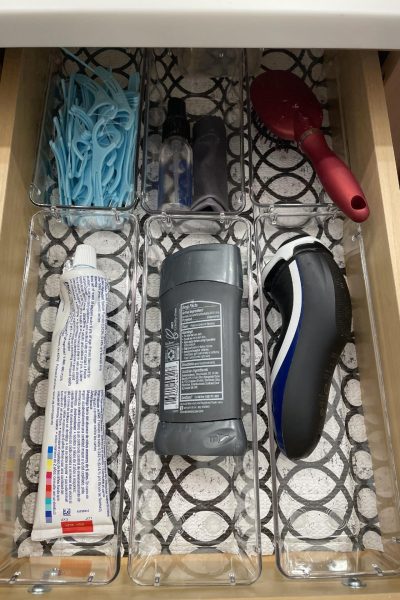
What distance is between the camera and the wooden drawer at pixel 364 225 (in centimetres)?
54

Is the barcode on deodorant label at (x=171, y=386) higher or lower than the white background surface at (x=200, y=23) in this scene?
lower

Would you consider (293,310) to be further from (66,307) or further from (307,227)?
(66,307)

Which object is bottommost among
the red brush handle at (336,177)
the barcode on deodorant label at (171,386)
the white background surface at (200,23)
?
the barcode on deodorant label at (171,386)

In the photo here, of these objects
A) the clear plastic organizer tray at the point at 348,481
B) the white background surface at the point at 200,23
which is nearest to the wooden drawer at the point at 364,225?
the clear plastic organizer tray at the point at 348,481

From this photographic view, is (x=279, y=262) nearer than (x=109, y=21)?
No

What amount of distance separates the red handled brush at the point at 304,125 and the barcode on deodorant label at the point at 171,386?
258 millimetres

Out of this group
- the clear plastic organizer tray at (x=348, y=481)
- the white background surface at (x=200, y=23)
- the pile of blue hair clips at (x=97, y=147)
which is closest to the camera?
the white background surface at (x=200, y=23)

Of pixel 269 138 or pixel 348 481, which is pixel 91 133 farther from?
pixel 348 481

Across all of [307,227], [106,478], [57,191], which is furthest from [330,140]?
[106,478]

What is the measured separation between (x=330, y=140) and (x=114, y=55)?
316 millimetres

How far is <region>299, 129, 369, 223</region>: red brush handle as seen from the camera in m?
0.63

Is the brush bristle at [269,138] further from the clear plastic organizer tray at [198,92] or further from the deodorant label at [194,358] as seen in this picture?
the deodorant label at [194,358]

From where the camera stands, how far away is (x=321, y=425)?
603 millimetres

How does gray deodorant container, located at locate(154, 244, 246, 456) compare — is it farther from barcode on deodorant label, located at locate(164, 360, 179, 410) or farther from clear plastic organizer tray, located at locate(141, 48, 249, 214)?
clear plastic organizer tray, located at locate(141, 48, 249, 214)
